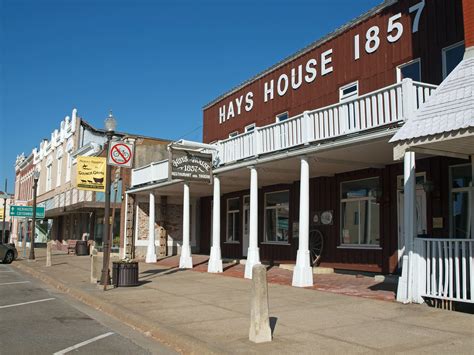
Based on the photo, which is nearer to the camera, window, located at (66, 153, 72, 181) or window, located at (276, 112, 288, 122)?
window, located at (276, 112, 288, 122)

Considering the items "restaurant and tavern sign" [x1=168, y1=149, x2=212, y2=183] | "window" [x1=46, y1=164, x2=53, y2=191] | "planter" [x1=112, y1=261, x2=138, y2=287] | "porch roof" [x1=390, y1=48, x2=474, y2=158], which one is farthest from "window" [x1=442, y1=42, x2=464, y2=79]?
"window" [x1=46, y1=164, x2=53, y2=191]

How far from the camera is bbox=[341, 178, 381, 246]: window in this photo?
49.5 feet

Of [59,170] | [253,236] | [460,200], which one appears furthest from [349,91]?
[59,170]

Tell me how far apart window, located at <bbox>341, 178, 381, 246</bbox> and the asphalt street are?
8.49 metres

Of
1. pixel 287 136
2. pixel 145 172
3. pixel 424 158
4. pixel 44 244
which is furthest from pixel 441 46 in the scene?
pixel 44 244

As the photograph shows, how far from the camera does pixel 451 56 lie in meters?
12.7

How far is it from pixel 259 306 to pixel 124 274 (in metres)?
7.69

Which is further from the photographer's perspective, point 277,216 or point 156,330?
point 277,216

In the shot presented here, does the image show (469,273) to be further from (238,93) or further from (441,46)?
(238,93)

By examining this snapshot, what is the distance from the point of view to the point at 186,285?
13977 millimetres

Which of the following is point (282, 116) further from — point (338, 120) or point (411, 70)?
point (338, 120)

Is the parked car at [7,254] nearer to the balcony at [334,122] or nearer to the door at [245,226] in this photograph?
the door at [245,226]

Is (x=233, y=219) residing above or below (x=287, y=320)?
above

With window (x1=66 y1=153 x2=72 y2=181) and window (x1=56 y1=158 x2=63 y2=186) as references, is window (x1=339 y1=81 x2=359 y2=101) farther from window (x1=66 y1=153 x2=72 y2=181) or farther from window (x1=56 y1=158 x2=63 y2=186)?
window (x1=56 y1=158 x2=63 y2=186)
